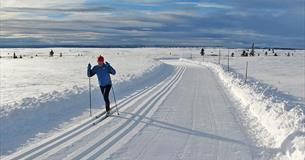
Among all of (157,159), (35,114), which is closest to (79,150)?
(157,159)

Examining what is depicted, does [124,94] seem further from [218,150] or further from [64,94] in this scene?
[218,150]

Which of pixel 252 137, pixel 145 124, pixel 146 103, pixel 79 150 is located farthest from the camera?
pixel 146 103

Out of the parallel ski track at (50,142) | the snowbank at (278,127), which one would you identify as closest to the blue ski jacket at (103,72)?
the parallel ski track at (50,142)

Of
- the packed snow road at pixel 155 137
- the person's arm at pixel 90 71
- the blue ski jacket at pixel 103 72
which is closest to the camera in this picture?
the packed snow road at pixel 155 137

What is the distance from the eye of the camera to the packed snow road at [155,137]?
28.7 feet

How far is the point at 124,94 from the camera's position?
20312 mm

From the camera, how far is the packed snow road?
8758 millimetres

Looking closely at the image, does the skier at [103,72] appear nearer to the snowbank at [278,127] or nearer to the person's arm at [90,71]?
the person's arm at [90,71]

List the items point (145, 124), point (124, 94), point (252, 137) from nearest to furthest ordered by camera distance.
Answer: point (252, 137)
point (145, 124)
point (124, 94)

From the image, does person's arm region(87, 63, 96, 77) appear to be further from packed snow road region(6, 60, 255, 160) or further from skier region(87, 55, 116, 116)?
packed snow road region(6, 60, 255, 160)

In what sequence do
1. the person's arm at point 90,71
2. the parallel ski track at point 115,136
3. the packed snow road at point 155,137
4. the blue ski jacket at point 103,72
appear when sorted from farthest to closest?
the blue ski jacket at point 103,72 < the person's arm at point 90,71 < the packed snow road at point 155,137 < the parallel ski track at point 115,136

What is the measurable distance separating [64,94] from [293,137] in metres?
10.6

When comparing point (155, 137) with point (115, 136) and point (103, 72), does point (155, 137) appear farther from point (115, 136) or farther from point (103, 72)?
point (103, 72)

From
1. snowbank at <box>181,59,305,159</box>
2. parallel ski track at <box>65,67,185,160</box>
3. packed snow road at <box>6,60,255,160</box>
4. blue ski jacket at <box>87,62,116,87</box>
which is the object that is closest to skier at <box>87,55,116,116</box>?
blue ski jacket at <box>87,62,116,87</box>
